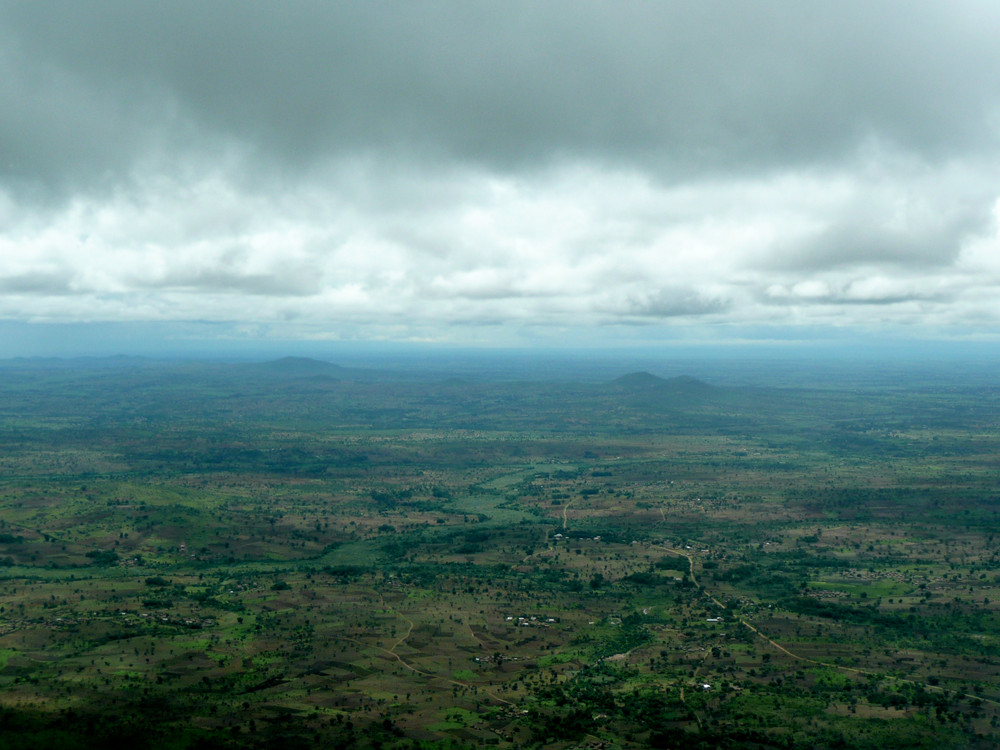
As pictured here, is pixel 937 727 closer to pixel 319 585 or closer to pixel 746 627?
pixel 746 627

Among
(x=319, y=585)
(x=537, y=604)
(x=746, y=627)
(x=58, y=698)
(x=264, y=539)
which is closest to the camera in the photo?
(x=58, y=698)

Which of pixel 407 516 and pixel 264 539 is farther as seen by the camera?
pixel 407 516

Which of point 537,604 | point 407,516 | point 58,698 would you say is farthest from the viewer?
point 407,516

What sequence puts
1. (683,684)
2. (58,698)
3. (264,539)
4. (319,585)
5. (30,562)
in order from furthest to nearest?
1. (264,539)
2. (30,562)
3. (319,585)
4. (683,684)
5. (58,698)

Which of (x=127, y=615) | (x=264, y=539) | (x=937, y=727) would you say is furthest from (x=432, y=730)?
(x=264, y=539)

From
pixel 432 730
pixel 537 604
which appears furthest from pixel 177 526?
pixel 432 730

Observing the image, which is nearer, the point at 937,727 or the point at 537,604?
the point at 937,727

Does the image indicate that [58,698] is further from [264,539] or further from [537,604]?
[264,539]

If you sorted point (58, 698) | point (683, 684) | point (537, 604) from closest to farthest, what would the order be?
point (58, 698) < point (683, 684) < point (537, 604)
